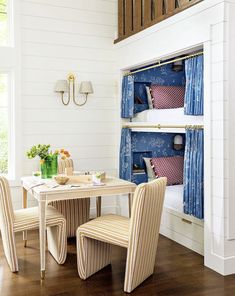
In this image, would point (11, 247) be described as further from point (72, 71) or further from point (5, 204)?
point (72, 71)

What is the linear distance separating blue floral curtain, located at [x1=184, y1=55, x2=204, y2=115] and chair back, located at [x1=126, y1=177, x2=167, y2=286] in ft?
3.05

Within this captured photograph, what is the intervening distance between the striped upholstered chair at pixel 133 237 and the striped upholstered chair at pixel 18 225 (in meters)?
0.40

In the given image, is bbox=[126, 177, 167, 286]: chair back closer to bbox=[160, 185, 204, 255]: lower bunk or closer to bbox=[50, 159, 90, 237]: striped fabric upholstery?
bbox=[160, 185, 204, 255]: lower bunk

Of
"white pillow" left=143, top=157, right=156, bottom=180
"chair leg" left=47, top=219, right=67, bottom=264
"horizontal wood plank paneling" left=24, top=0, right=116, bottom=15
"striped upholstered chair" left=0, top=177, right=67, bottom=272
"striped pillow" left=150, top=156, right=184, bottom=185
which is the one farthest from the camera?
"white pillow" left=143, top=157, right=156, bottom=180

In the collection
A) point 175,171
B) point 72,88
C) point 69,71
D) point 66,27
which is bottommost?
point 175,171

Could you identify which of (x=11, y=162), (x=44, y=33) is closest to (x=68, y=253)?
(x=11, y=162)

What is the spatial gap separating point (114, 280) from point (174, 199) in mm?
1475

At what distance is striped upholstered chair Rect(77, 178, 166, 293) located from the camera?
2.94 meters

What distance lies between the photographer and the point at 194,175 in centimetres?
375

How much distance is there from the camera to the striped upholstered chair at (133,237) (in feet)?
9.64

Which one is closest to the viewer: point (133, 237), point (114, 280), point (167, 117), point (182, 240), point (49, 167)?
point (133, 237)

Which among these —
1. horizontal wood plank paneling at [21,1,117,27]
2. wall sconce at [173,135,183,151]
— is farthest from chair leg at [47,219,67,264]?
horizontal wood plank paneling at [21,1,117,27]

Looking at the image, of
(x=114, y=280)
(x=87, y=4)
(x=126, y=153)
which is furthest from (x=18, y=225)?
(x=87, y=4)

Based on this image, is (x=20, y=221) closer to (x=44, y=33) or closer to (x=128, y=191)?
(x=128, y=191)
